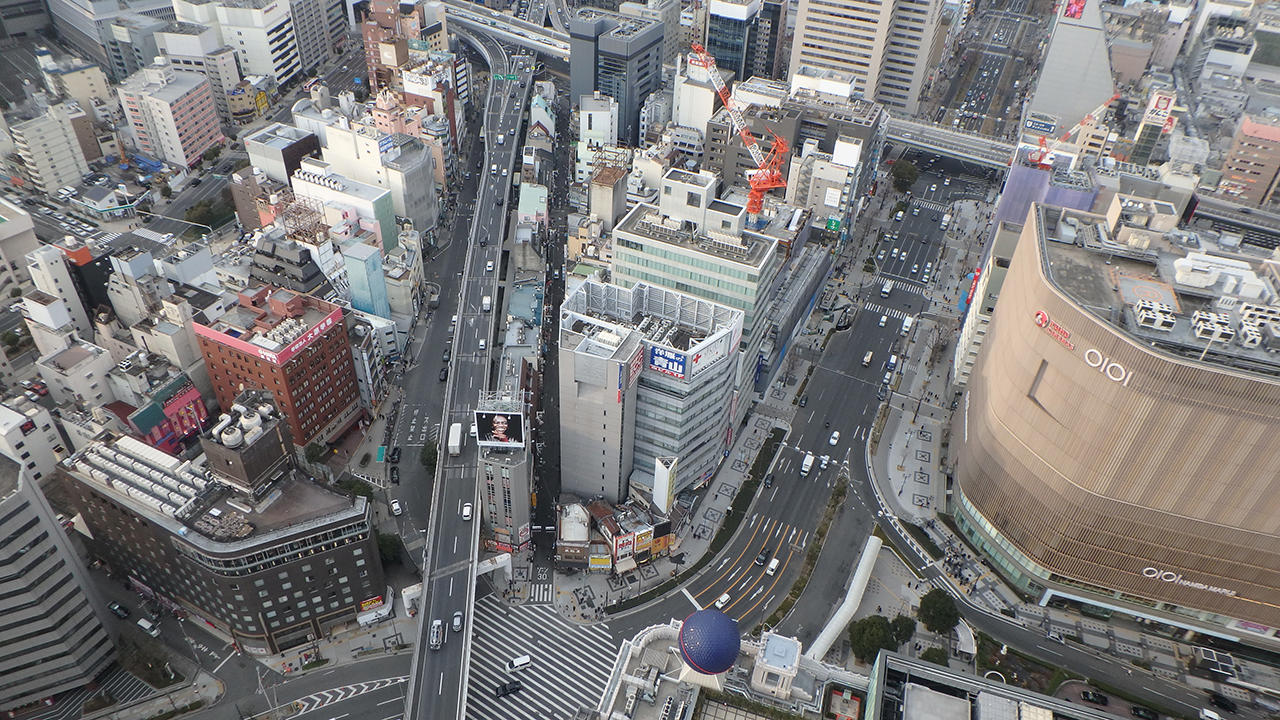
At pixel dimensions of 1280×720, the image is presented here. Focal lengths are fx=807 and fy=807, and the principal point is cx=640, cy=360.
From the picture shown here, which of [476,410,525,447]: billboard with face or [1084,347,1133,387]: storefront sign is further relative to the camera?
[476,410,525,447]: billboard with face

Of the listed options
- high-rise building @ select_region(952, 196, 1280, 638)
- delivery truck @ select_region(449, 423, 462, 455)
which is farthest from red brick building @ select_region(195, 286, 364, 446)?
high-rise building @ select_region(952, 196, 1280, 638)

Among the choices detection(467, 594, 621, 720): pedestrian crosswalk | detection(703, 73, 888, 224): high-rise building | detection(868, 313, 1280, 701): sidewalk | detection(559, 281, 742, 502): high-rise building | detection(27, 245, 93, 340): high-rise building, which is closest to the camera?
detection(467, 594, 621, 720): pedestrian crosswalk

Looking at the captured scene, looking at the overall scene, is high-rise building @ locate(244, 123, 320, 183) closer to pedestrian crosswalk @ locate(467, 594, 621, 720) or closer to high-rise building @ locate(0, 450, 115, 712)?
high-rise building @ locate(0, 450, 115, 712)

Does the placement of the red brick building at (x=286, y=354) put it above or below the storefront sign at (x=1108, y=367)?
below

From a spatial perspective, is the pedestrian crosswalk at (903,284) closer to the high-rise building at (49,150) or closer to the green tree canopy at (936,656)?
the green tree canopy at (936,656)

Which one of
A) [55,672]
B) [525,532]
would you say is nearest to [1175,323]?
[525,532]

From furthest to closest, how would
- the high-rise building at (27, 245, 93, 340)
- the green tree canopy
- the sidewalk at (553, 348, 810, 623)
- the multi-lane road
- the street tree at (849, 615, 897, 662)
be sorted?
the high-rise building at (27, 245, 93, 340)
the sidewalk at (553, 348, 810, 623)
the street tree at (849, 615, 897, 662)
the green tree canopy
the multi-lane road

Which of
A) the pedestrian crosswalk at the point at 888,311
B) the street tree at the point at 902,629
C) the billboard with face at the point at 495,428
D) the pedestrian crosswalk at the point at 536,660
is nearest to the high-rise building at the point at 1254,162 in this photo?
the pedestrian crosswalk at the point at 888,311
